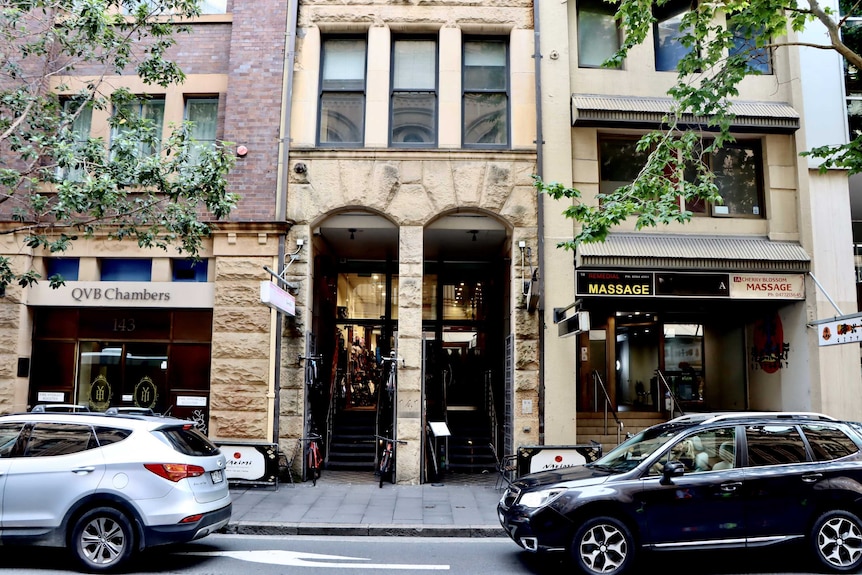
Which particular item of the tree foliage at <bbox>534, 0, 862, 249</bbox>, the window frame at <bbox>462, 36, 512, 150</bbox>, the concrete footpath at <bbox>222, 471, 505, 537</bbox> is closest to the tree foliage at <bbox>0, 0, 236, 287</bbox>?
the concrete footpath at <bbox>222, 471, 505, 537</bbox>

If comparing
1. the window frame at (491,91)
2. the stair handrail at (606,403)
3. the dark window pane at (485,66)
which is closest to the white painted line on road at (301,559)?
the stair handrail at (606,403)

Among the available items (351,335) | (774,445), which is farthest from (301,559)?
(351,335)

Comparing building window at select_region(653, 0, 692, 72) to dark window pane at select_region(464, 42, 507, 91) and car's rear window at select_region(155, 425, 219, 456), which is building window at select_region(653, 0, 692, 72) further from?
car's rear window at select_region(155, 425, 219, 456)

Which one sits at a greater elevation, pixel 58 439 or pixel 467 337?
pixel 467 337

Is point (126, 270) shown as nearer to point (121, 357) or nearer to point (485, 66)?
point (121, 357)

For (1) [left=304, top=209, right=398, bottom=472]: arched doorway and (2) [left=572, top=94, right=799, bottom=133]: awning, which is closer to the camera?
(2) [left=572, top=94, right=799, bottom=133]: awning

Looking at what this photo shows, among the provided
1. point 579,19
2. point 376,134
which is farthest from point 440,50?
point 579,19

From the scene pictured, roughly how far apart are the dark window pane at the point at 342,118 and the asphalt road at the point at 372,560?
8241 millimetres

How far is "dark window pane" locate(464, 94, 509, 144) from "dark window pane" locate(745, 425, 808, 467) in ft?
26.4

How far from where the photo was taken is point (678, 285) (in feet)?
42.9

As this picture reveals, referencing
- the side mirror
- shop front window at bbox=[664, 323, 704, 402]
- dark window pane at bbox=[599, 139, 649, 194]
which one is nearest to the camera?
the side mirror

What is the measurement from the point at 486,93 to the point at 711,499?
951 centimetres

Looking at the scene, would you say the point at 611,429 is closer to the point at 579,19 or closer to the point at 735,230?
the point at 735,230

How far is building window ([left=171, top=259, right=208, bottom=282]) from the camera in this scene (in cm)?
1373
